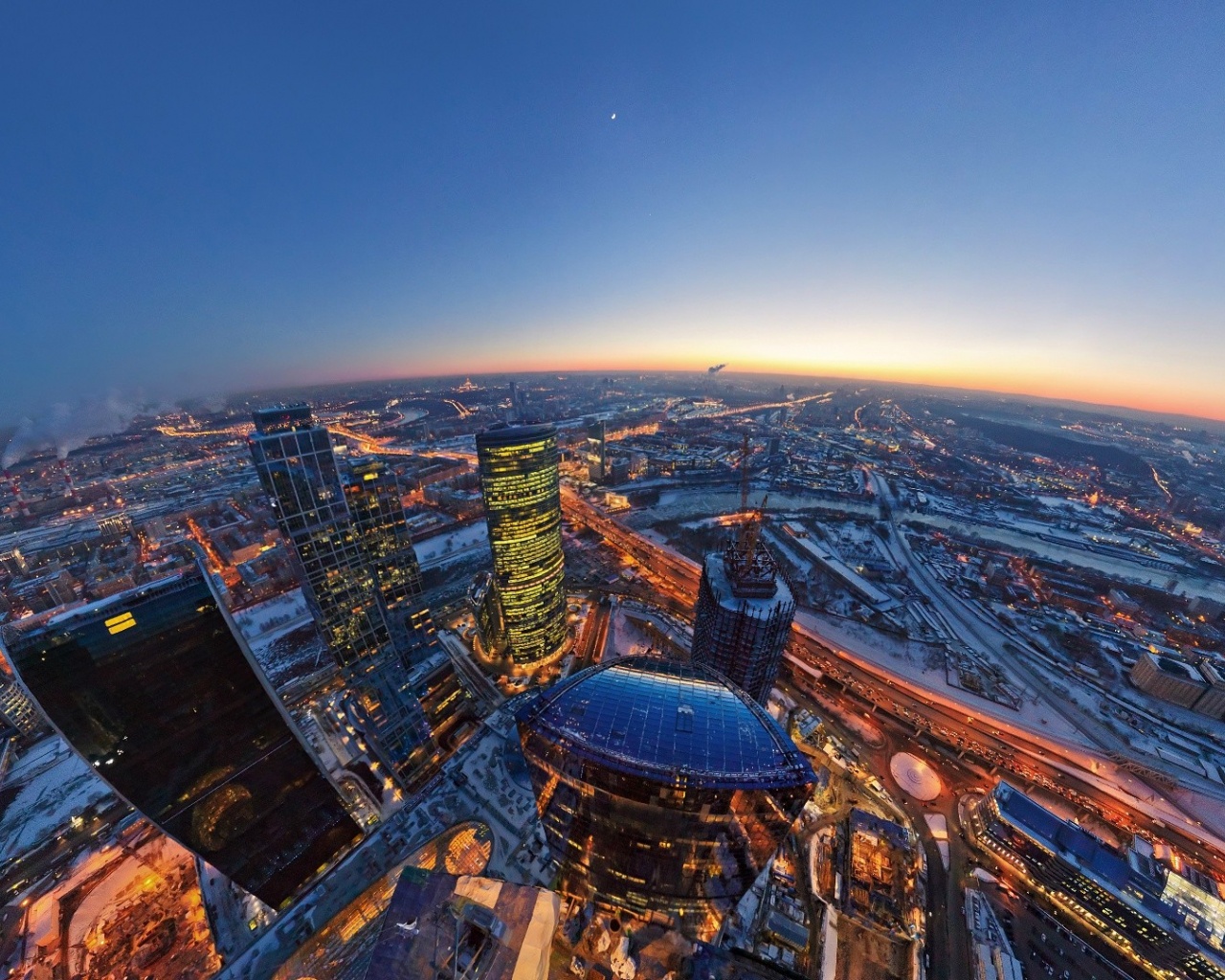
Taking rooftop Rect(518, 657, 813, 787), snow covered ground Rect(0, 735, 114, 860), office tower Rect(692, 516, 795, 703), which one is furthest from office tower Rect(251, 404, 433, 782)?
office tower Rect(692, 516, 795, 703)

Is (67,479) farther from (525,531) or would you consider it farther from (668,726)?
(668,726)

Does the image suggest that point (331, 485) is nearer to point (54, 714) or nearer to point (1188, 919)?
point (54, 714)

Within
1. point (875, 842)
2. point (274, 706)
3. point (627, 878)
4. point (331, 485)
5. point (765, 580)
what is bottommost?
point (875, 842)

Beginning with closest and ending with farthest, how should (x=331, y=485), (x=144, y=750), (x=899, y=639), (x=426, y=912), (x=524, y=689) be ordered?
(x=426, y=912), (x=144, y=750), (x=331, y=485), (x=524, y=689), (x=899, y=639)

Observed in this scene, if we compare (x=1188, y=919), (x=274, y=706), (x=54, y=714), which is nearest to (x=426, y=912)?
(x=274, y=706)

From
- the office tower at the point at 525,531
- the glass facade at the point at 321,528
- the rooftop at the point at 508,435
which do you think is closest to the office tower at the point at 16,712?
the glass facade at the point at 321,528

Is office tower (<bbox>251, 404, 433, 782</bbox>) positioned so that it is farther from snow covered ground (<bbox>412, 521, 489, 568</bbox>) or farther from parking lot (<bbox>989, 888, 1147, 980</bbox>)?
parking lot (<bbox>989, 888, 1147, 980</bbox>)
